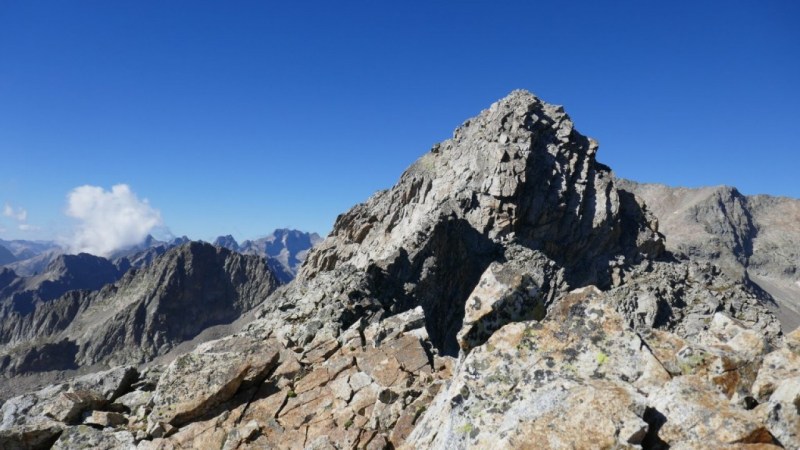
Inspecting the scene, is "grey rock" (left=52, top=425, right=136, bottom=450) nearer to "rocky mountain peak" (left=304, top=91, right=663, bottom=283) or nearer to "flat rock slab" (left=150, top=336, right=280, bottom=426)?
"flat rock slab" (left=150, top=336, right=280, bottom=426)

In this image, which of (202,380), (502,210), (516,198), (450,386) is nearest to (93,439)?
(202,380)

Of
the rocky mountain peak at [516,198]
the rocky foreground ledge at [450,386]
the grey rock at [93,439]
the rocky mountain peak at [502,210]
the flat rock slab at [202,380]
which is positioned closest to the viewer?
the rocky foreground ledge at [450,386]

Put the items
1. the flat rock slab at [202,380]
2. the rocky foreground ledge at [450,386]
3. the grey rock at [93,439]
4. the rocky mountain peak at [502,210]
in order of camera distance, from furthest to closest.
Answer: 1. the rocky mountain peak at [502,210]
2. the flat rock slab at [202,380]
3. the grey rock at [93,439]
4. the rocky foreground ledge at [450,386]

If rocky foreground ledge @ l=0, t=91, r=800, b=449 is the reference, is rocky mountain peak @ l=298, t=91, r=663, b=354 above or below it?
above

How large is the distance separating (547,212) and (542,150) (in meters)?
17.4

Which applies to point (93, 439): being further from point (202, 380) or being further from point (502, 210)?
point (502, 210)

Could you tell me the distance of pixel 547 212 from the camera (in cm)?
9844

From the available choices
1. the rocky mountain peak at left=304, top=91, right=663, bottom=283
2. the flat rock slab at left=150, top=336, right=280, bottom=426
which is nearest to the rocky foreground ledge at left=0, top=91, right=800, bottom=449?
the flat rock slab at left=150, top=336, right=280, bottom=426

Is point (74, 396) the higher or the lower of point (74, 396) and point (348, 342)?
the lower

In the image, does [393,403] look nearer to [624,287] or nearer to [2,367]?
[624,287]

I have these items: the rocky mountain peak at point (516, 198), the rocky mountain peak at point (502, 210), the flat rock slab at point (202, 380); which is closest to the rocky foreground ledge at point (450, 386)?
the flat rock slab at point (202, 380)

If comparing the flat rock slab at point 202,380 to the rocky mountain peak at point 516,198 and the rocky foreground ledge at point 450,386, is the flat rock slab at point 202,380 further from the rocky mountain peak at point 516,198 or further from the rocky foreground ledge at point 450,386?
the rocky mountain peak at point 516,198

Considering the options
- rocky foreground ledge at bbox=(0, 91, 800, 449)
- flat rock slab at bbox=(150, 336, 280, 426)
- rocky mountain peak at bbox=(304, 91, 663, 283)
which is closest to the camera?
rocky foreground ledge at bbox=(0, 91, 800, 449)

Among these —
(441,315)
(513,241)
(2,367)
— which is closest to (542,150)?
(513,241)
